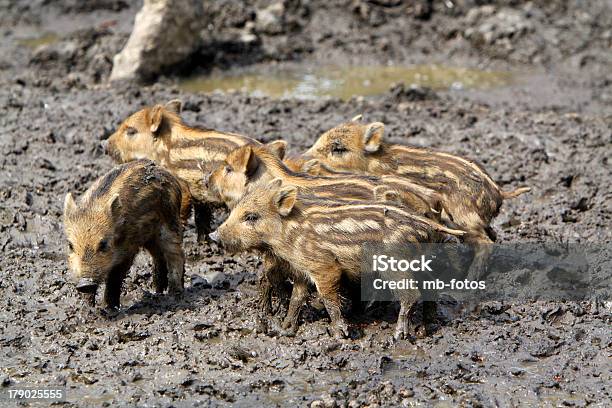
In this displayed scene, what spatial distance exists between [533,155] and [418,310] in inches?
149

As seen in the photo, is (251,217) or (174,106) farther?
(174,106)

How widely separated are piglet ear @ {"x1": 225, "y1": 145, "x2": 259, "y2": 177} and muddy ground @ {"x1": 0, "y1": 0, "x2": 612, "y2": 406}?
83 cm

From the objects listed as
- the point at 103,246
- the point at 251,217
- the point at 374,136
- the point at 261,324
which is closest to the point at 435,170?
the point at 374,136

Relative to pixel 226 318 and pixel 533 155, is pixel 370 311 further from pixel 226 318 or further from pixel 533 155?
pixel 533 155

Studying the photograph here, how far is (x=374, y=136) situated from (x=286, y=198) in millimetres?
1921

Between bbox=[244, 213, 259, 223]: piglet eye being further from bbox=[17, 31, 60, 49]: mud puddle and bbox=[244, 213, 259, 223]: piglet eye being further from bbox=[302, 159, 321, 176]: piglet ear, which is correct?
bbox=[17, 31, 60, 49]: mud puddle

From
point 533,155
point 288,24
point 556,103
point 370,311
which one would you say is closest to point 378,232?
point 370,311

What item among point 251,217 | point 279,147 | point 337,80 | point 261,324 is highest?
point 251,217

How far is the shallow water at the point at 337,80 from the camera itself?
13453 millimetres

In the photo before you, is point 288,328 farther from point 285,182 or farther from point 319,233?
point 285,182

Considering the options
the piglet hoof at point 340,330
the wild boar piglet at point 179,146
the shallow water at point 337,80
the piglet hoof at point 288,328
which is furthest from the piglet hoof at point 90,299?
the shallow water at point 337,80

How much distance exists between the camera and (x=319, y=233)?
662cm

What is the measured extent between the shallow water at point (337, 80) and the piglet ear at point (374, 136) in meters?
4.68

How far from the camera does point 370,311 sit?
7105mm
